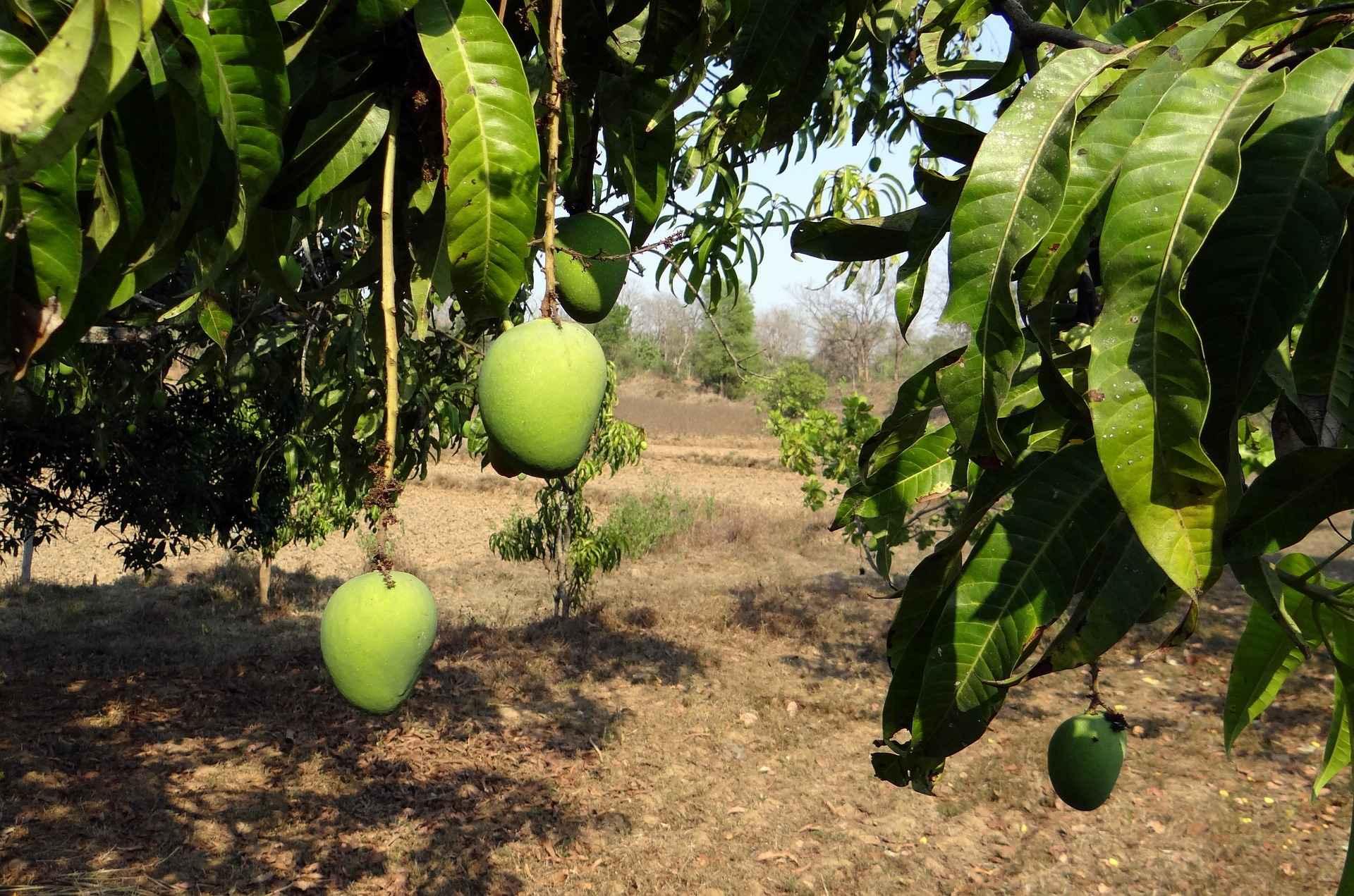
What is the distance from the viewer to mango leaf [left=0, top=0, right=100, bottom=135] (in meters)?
0.38

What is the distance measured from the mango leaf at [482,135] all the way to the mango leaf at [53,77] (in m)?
0.33

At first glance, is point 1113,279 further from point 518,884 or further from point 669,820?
point 669,820

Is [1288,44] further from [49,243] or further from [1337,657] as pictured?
[49,243]

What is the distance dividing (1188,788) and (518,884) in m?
3.37

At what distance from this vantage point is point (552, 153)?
708 mm

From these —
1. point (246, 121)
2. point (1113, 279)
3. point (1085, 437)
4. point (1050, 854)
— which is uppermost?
point (246, 121)

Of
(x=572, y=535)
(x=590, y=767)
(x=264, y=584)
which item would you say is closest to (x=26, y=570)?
(x=264, y=584)

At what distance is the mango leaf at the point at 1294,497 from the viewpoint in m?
0.65

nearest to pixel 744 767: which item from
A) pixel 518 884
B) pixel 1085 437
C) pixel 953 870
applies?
pixel 953 870

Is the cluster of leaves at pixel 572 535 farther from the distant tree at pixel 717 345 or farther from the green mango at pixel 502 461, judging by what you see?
the distant tree at pixel 717 345

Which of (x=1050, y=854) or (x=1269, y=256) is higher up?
(x=1269, y=256)

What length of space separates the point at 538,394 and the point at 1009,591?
44cm

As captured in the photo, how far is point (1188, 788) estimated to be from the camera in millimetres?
4754

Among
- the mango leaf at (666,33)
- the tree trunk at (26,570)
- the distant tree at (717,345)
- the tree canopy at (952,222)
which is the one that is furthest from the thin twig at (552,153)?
the distant tree at (717,345)
